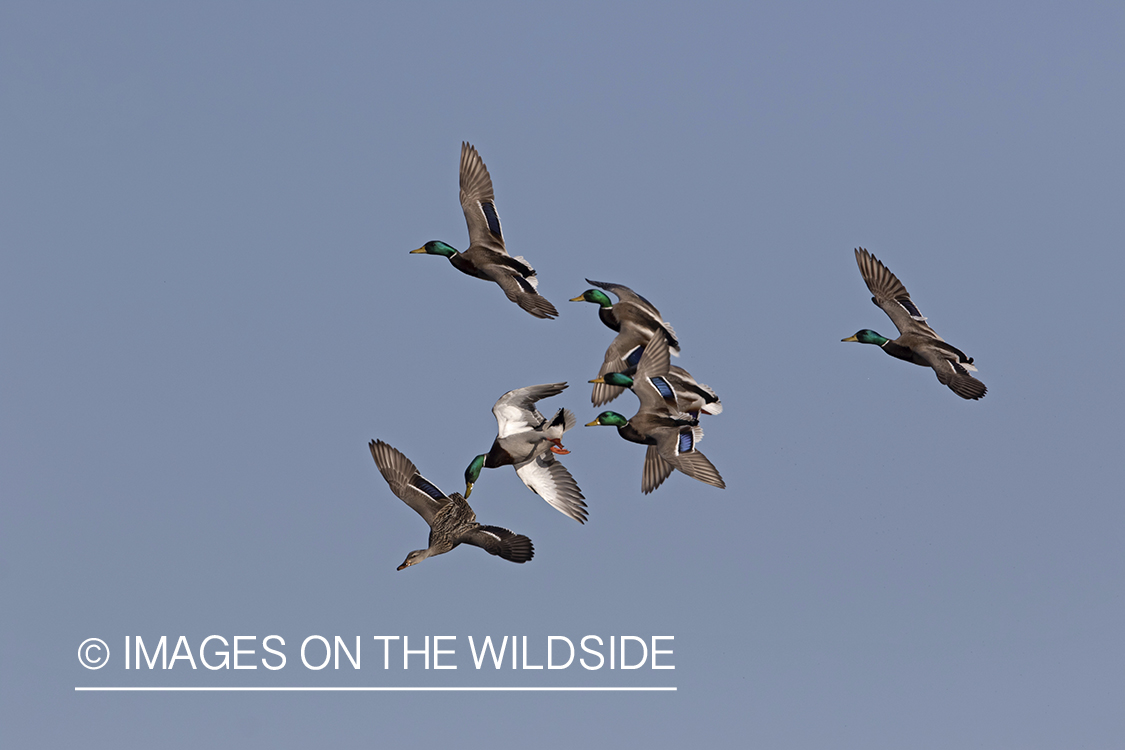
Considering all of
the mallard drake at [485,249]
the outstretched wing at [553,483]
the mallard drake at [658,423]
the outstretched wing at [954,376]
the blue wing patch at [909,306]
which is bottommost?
the outstretched wing at [553,483]

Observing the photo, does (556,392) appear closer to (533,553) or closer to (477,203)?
(533,553)

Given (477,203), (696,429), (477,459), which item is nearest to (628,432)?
(696,429)

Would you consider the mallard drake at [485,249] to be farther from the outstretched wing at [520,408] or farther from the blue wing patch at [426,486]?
the blue wing patch at [426,486]

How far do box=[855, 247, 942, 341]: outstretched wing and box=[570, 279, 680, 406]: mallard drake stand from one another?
4.38 metres

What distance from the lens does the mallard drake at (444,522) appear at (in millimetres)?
26438

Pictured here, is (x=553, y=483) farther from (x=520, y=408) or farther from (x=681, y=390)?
(x=681, y=390)

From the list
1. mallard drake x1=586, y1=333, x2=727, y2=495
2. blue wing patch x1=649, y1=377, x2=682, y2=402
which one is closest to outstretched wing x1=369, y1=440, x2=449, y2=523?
mallard drake x1=586, y1=333, x2=727, y2=495

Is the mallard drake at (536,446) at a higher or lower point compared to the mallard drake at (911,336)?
lower

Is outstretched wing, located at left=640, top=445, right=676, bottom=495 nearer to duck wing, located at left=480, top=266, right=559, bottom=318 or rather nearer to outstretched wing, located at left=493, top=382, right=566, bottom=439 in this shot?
outstretched wing, located at left=493, top=382, right=566, bottom=439

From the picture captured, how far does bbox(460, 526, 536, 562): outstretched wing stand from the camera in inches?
1039

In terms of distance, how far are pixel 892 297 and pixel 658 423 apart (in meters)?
6.08

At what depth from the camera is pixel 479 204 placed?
96.5ft

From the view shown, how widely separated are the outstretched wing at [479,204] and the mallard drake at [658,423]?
4124mm

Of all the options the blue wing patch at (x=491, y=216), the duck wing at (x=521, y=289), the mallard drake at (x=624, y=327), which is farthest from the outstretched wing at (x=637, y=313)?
the blue wing patch at (x=491, y=216)
